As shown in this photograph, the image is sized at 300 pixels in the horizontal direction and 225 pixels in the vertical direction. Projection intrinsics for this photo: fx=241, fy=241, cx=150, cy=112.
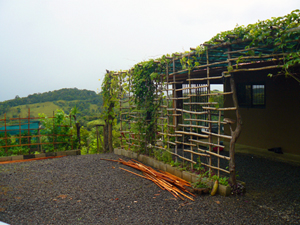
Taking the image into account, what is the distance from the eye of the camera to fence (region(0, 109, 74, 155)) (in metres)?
7.74

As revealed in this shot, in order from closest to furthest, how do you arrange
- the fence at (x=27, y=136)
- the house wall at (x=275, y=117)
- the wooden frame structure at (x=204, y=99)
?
the wooden frame structure at (x=204, y=99) < the house wall at (x=275, y=117) < the fence at (x=27, y=136)

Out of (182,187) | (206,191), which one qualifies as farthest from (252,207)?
(182,187)

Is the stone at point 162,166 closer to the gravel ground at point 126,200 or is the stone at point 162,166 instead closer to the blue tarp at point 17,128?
the gravel ground at point 126,200

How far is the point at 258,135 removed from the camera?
8.04 m

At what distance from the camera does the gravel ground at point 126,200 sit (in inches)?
135

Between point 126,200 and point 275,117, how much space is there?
5676 millimetres

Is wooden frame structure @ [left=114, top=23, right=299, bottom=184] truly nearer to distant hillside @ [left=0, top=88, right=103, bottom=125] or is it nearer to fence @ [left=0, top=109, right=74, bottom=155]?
fence @ [left=0, top=109, right=74, bottom=155]

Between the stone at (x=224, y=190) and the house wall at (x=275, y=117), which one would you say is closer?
the stone at (x=224, y=190)

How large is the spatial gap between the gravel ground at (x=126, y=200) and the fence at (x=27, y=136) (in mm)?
1971

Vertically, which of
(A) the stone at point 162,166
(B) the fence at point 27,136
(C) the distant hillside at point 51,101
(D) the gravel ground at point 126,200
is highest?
(C) the distant hillside at point 51,101

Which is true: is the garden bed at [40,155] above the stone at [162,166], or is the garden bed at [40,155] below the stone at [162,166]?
below

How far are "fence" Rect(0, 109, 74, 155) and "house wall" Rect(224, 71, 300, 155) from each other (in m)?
6.22

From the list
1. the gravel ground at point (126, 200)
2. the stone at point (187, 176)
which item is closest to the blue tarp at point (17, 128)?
the gravel ground at point (126, 200)

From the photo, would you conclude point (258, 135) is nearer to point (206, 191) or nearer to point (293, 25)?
point (206, 191)
